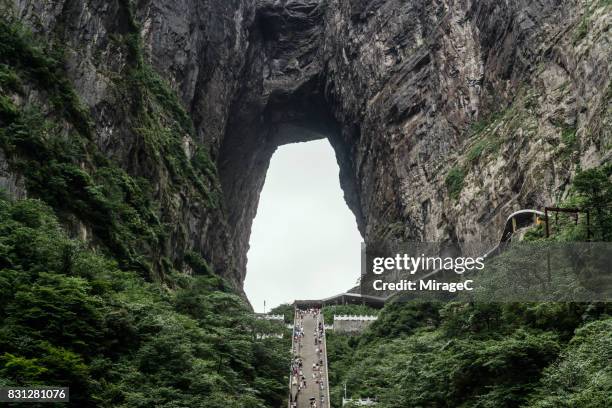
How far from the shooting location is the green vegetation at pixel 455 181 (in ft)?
153

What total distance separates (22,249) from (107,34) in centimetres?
2108

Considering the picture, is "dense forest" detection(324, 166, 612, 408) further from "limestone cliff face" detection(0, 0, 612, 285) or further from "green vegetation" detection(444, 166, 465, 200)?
"green vegetation" detection(444, 166, 465, 200)

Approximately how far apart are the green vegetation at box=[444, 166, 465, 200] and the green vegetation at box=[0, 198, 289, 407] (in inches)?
959

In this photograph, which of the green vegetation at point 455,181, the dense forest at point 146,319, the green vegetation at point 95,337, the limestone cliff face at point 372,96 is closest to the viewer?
the green vegetation at point 95,337

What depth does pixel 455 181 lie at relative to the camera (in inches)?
1860

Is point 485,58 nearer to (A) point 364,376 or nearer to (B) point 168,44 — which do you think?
(B) point 168,44

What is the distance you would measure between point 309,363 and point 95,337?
18.9 meters

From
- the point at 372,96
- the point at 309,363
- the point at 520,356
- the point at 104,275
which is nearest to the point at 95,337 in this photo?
the point at 104,275

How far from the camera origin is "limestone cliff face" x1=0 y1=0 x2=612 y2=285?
35812mm

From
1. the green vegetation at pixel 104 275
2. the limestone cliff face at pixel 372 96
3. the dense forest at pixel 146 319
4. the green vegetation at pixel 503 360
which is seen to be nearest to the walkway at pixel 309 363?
the dense forest at pixel 146 319

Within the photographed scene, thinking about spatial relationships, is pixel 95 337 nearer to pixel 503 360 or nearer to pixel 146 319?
pixel 146 319

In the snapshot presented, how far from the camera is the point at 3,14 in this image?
28516mm

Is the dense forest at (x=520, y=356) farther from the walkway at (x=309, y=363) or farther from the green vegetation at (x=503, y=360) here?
the walkway at (x=309, y=363)

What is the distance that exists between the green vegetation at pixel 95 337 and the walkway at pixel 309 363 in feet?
9.51
